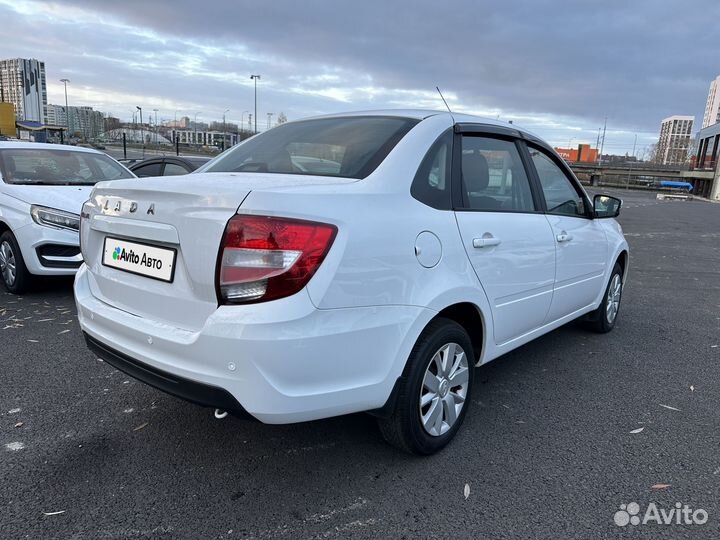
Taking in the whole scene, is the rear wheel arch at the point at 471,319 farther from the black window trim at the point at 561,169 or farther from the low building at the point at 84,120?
the low building at the point at 84,120

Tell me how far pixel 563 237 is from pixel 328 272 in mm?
2235

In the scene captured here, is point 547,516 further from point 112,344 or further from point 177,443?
point 112,344

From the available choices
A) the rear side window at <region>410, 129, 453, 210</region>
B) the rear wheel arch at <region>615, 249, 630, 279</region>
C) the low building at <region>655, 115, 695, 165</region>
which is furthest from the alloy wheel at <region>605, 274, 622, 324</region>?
the low building at <region>655, 115, 695, 165</region>

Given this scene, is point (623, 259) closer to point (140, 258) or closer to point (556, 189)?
point (556, 189)

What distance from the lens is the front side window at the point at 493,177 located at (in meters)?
2.97

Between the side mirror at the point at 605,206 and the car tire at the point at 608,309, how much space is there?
65cm

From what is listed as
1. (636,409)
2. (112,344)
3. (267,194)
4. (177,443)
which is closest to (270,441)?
(177,443)

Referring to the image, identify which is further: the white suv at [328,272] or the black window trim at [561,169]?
the black window trim at [561,169]

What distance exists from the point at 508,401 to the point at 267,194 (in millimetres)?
2252

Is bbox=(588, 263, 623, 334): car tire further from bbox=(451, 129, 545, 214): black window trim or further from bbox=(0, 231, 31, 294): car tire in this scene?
bbox=(0, 231, 31, 294): car tire

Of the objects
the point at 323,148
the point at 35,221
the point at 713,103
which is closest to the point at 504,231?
the point at 323,148

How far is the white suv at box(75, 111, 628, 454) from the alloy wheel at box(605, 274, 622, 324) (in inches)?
72.4

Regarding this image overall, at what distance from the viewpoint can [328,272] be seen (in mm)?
2078

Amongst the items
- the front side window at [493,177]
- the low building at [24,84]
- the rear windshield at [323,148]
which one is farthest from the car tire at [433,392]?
the low building at [24,84]
